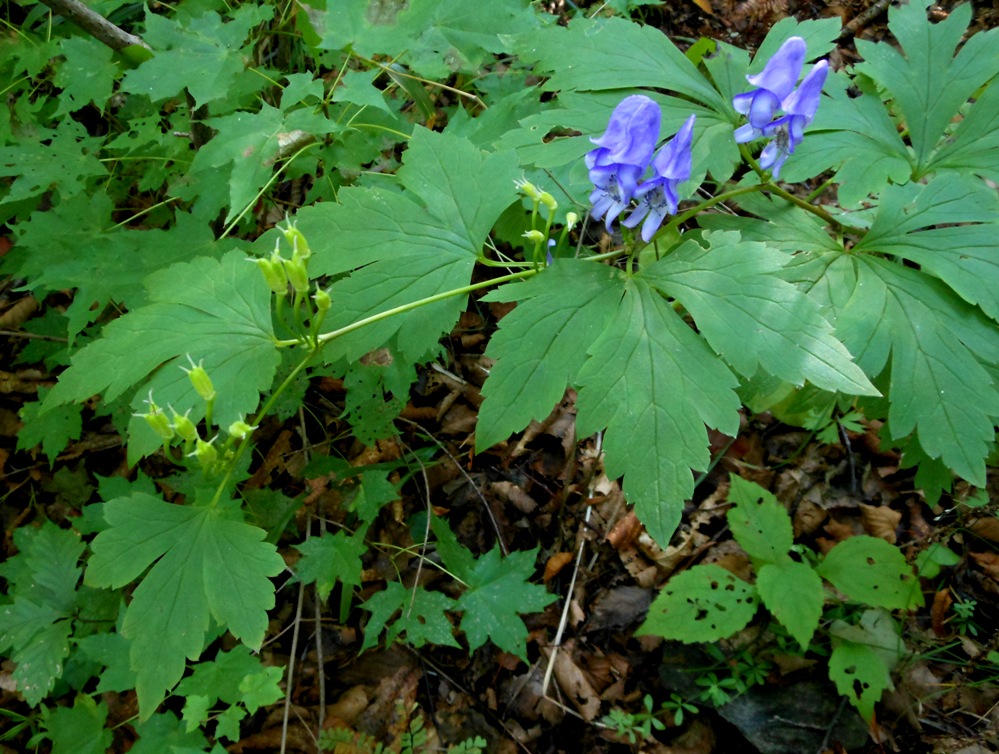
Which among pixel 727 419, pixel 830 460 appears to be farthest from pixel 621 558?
pixel 727 419

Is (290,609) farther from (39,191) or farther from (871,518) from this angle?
(871,518)

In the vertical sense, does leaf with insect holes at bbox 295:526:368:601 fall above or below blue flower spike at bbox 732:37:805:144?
below

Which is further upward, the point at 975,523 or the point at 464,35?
the point at 464,35

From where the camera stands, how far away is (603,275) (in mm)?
1694

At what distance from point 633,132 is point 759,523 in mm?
1768

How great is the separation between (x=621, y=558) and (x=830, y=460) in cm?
111

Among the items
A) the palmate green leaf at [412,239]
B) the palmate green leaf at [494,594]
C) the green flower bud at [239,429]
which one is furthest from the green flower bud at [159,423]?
the palmate green leaf at [494,594]

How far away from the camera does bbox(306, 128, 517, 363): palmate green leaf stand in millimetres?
1758

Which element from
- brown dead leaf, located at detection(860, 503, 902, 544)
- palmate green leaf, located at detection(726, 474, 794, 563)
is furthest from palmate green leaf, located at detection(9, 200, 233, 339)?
brown dead leaf, located at detection(860, 503, 902, 544)

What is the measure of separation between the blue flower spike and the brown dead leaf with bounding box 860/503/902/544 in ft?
6.89

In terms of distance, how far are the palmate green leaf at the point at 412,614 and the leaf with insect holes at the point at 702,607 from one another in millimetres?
756

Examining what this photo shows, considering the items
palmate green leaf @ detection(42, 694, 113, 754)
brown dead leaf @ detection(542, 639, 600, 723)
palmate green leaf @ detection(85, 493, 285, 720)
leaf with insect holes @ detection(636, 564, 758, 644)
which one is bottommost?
palmate green leaf @ detection(42, 694, 113, 754)

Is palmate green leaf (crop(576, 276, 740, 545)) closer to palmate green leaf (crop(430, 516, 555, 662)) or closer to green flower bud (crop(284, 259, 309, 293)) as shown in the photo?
green flower bud (crop(284, 259, 309, 293))

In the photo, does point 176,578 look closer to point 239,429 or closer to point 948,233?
point 239,429
